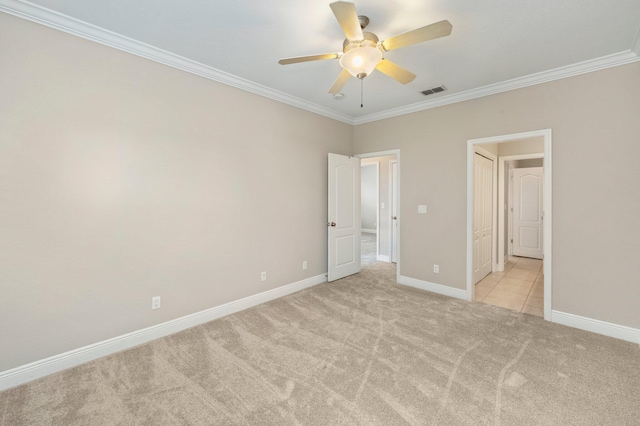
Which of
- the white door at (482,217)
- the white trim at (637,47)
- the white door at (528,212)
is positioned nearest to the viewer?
the white trim at (637,47)

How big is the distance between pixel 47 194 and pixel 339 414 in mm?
2737

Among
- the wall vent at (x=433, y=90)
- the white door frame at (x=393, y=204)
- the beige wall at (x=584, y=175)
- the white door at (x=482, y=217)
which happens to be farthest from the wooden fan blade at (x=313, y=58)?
the white door frame at (x=393, y=204)

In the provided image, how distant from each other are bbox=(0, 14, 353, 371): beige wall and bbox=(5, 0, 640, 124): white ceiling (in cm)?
22

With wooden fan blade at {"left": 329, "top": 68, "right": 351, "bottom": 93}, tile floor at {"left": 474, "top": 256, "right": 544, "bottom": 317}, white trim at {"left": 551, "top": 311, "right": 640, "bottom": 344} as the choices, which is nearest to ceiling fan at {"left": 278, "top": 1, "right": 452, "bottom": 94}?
wooden fan blade at {"left": 329, "top": 68, "right": 351, "bottom": 93}

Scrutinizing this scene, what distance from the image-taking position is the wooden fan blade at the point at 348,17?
1.54 metres

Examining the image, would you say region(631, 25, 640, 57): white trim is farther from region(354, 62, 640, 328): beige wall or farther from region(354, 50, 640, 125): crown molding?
region(354, 62, 640, 328): beige wall

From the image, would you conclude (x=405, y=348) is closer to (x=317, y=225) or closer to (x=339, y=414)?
(x=339, y=414)

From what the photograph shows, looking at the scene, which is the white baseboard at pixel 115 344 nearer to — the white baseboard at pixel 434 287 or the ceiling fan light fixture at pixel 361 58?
the white baseboard at pixel 434 287

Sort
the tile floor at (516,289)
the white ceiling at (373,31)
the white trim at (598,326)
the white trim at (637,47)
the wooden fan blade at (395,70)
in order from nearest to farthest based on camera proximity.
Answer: the white ceiling at (373,31) → the wooden fan blade at (395,70) → the white trim at (637,47) → the white trim at (598,326) → the tile floor at (516,289)

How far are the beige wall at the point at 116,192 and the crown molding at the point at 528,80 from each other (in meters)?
2.09

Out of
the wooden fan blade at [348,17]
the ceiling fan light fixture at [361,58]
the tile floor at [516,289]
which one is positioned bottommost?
the tile floor at [516,289]

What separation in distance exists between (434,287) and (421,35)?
339 cm

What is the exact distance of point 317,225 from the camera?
4441mm

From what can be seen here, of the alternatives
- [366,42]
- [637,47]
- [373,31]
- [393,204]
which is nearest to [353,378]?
[366,42]
